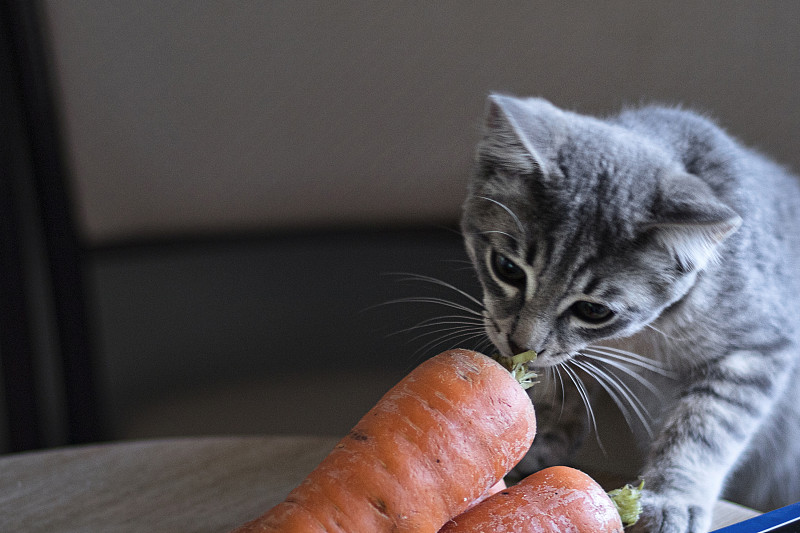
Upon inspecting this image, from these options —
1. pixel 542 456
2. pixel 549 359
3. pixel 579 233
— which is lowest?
pixel 542 456

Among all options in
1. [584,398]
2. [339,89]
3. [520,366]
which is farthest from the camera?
[339,89]

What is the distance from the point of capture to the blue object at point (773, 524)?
0.65 m

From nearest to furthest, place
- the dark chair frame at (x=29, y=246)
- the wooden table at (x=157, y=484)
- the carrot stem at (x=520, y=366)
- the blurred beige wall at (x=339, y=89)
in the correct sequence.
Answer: the carrot stem at (x=520, y=366) → the wooden table at (x=157, y=484) → the blurred beige wall at (x=339, y=89) → the dark chair frame at (x=29, y=246)

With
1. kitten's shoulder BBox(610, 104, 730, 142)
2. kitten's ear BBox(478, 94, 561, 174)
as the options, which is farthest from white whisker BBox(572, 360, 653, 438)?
kitten's shoulder BBox(610, 104, 730, 142)

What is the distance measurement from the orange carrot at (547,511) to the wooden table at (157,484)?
28 cm

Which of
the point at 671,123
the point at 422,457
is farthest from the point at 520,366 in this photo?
the point at 671,123

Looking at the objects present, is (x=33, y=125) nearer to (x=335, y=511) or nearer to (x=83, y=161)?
(x=83, y=161)

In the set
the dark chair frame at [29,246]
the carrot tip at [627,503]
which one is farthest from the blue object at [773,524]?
the dark chair frame at [29,246]

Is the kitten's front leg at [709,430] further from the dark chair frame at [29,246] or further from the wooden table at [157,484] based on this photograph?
the dark chair frame at [29,246]

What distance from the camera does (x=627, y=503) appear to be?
723 mm

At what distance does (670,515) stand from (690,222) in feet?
1.12

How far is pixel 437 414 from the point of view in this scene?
2.37 ft

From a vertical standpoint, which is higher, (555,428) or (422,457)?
(422,457)

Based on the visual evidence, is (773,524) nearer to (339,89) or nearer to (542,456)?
(542,456)
